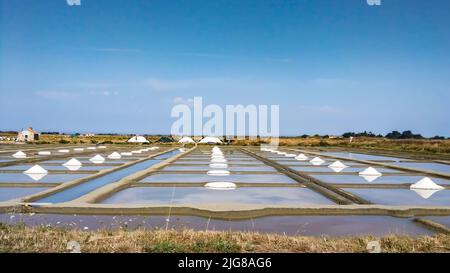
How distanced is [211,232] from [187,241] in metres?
0.33

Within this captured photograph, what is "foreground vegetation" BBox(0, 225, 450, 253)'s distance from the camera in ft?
9.41

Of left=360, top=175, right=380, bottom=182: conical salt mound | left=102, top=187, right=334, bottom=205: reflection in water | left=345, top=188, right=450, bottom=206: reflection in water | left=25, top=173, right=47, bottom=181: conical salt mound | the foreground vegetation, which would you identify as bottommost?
left=360, top=175, right=380, bottom=182: conical salt mound

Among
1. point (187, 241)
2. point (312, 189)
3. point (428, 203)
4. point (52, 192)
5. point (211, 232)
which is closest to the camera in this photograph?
point (187, 241)

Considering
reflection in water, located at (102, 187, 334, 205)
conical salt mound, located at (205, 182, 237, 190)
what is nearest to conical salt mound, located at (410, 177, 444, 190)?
reflection in water, located at (102, 187, 334, 205)

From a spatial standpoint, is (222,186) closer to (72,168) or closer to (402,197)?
(402,197)

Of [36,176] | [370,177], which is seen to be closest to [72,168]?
[36,176]

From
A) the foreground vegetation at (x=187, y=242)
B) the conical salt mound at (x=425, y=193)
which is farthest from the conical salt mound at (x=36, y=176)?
A: the conical salt mound at (x=425, y=193)

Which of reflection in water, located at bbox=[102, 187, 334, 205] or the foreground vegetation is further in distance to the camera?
reflection in water, located at bbox=[102, 187, 334, 205]

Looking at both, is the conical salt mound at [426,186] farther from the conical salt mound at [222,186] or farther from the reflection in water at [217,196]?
the conical salt mound at [222,186]

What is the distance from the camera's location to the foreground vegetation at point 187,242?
9.41 ft

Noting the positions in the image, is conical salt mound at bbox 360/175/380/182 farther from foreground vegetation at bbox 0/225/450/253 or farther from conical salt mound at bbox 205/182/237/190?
foreground vegetation at bbox 0/225/450/253
